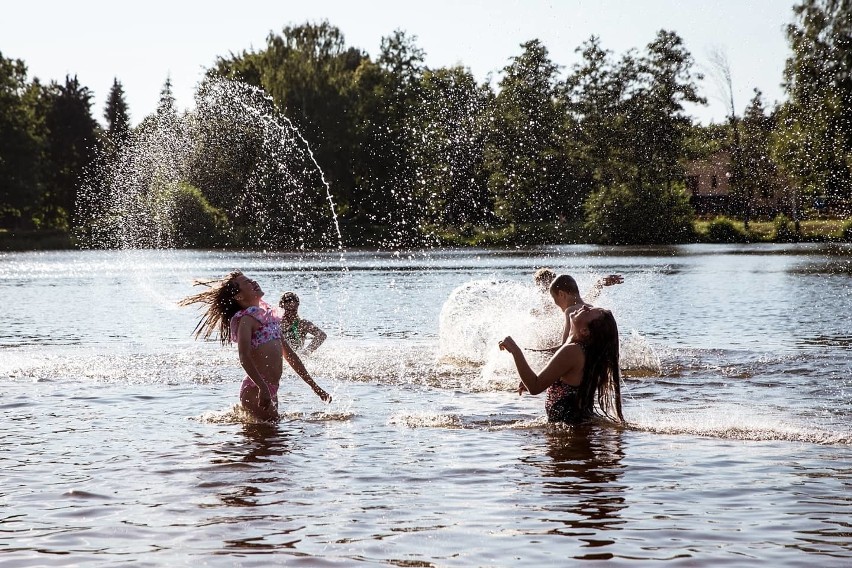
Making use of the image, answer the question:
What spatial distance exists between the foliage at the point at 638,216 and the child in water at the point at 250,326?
75.4m

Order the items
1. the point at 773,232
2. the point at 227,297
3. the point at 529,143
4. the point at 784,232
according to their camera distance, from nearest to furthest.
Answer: the point at 227,297
the point at 784,232
the point at 773,232
the point at 529,143

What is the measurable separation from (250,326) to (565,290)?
322 cm

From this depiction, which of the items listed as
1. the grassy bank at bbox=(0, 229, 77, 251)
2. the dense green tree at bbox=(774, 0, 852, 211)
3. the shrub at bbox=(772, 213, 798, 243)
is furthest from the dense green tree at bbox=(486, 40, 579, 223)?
the grassy bank at bbox=(0, 229, 77, 251)

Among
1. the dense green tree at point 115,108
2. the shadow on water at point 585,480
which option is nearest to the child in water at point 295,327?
the shadow on water at point 585,480

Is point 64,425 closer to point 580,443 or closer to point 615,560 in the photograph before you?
point 580,443

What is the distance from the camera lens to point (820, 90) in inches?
2469

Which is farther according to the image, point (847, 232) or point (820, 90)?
point (847, 232)

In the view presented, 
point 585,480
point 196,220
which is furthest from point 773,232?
point 585,480

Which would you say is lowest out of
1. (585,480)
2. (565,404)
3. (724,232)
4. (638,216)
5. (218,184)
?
(585,480)

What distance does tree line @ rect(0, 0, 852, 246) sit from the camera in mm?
87062

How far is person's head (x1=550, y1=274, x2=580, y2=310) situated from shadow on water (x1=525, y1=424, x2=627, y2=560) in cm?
135

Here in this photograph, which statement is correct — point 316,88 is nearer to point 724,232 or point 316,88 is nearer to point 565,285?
point 724,232

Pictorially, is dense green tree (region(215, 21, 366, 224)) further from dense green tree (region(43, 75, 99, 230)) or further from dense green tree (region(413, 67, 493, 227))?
dense green tree (region(43, 75, 99, 230))

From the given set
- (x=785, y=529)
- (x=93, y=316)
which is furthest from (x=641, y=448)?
(x=93, y=316)
